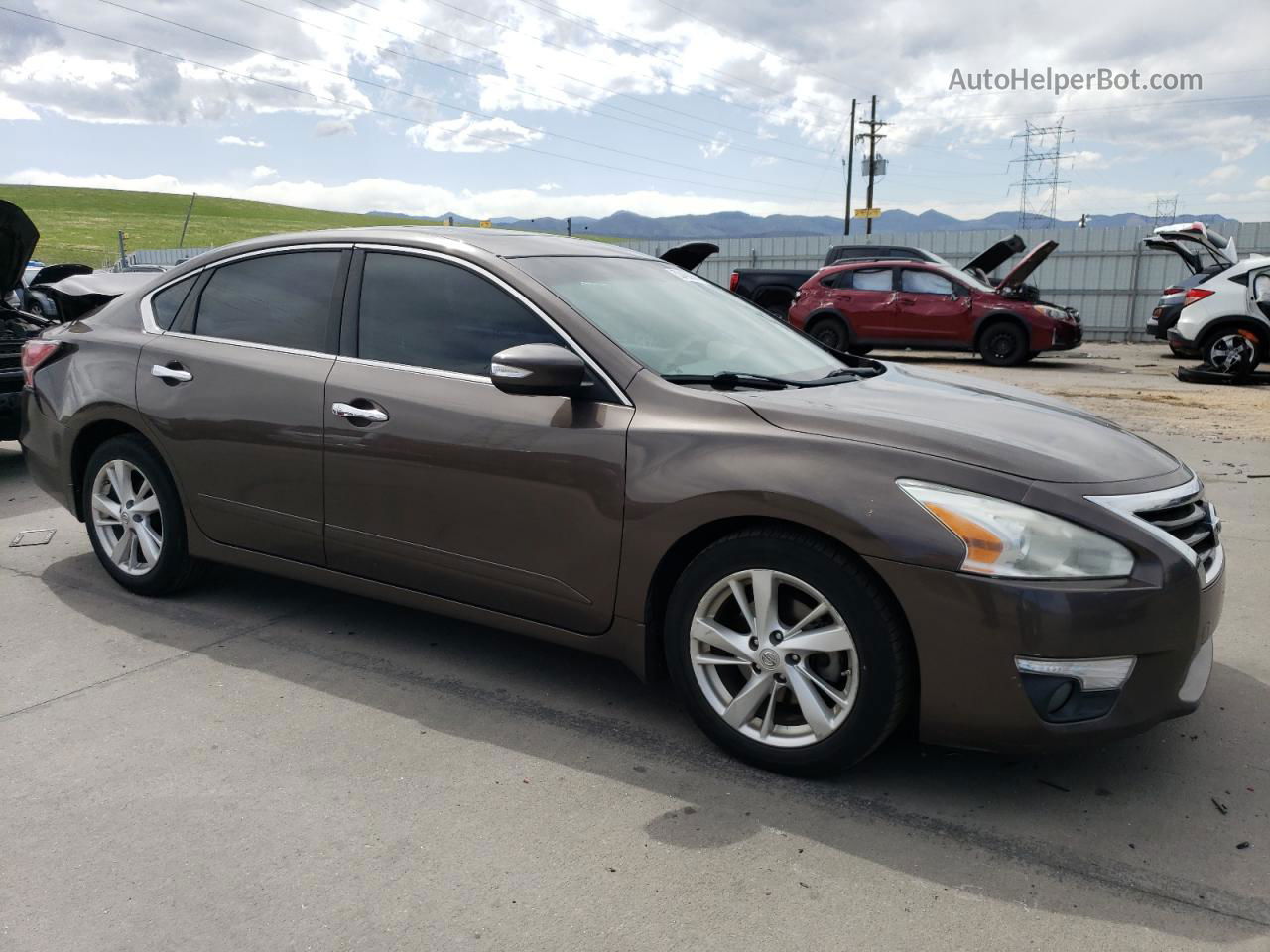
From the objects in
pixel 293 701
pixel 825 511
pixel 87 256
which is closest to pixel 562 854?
pixel 825 511

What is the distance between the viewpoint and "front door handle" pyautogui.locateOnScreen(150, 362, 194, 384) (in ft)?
14.0

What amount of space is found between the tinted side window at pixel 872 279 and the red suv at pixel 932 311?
0.02m

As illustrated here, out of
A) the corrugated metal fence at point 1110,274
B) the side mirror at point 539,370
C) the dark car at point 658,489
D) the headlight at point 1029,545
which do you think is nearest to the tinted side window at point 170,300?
the dark car at point 658,489

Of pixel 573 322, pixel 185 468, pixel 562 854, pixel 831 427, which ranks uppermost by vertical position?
pixel 573 322

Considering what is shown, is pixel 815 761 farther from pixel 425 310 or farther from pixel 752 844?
pixel 425 310

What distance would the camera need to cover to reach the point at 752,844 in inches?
108

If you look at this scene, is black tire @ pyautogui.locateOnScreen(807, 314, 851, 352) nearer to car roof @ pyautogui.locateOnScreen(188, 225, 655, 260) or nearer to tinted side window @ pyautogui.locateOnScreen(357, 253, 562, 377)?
car roof @ pyautogui.locateOnScreen(188, 225, 655, 260)

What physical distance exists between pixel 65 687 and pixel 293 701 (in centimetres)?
86

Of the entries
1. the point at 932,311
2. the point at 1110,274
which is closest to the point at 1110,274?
the point at 1110,274

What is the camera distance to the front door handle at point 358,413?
367 cm

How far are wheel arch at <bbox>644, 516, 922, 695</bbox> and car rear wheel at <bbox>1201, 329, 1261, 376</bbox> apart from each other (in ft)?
42.2

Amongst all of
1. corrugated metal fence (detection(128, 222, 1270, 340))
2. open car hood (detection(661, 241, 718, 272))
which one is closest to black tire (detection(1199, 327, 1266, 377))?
corrugated metal fence (detection(128, 222, 1270, 340))

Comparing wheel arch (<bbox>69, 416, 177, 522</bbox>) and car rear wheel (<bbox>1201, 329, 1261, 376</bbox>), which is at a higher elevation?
car rear wheel (<bbox>1201, 329, 1261, 376</bbox>)

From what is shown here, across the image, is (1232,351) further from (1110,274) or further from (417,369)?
(417,369)
